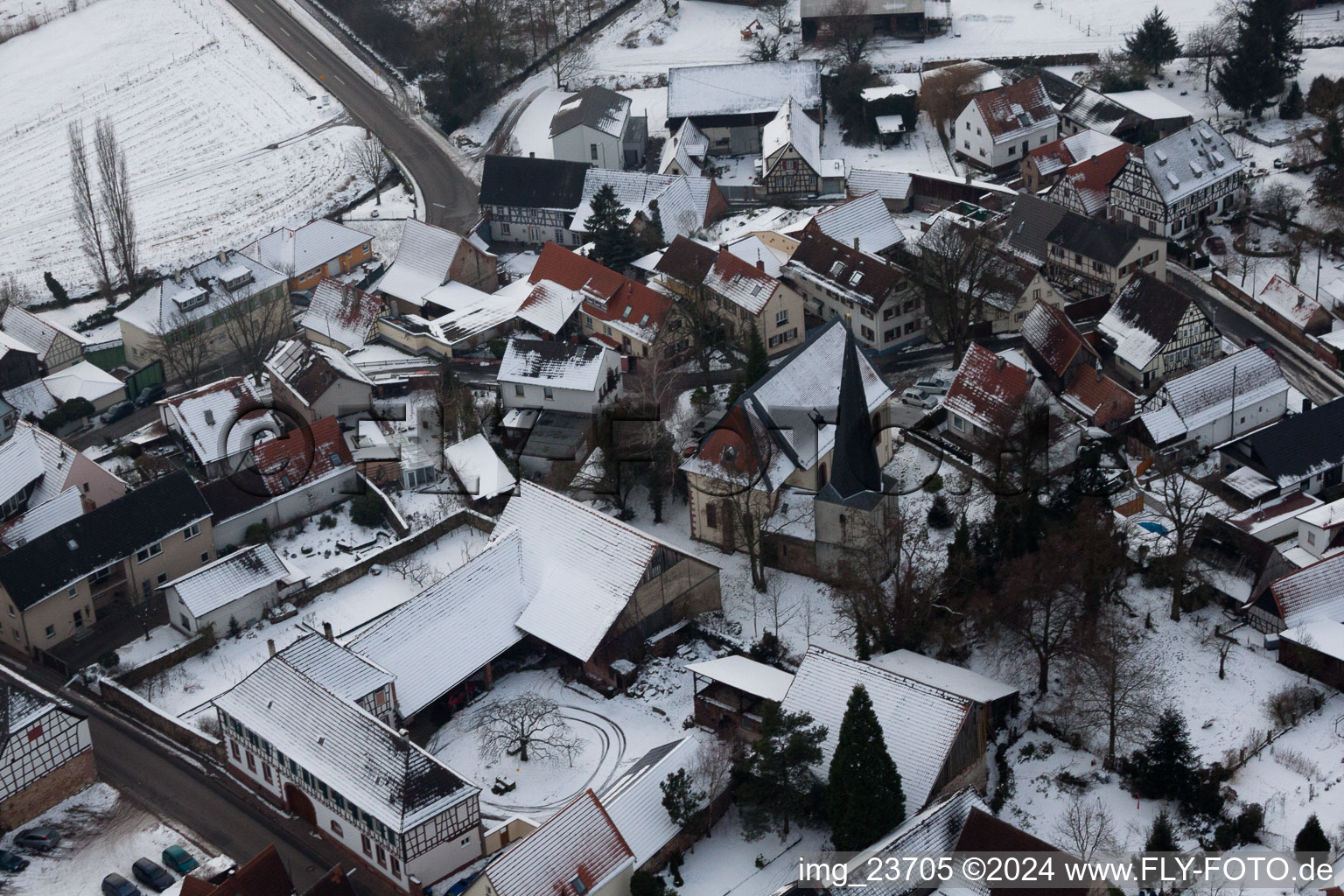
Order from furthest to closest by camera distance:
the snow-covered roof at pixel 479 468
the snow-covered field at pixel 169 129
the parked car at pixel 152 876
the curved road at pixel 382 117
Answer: the snow-covered field at pixel 169 129 < the curved road at pixel 382 117 < the snow-covered roof at pixel 479 468 < the parked car at pixel 152 876

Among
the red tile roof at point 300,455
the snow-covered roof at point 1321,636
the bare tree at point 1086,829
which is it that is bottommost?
the bare tree at point 1086,829

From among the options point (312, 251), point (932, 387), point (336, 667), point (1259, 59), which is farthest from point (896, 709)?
point (1259, 59)

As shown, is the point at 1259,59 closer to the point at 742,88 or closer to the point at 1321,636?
the point at 742,88

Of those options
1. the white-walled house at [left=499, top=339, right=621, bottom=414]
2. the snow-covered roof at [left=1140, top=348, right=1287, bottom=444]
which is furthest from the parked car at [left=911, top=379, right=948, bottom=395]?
the white-walled house at [left=499, top=339, right=621, bottom=414]

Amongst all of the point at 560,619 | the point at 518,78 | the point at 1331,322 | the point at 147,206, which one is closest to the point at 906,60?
the point at 518,78

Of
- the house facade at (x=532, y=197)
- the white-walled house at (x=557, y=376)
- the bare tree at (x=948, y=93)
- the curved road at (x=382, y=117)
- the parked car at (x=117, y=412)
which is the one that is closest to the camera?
the white-walled house at (x=557, y=376)

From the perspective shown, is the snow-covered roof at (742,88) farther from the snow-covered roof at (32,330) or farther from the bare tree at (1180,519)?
the bare tree at (1180,519)

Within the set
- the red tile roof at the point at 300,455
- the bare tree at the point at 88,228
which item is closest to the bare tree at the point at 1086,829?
the red tile roof at the point at 300,455
